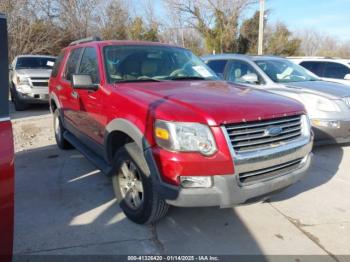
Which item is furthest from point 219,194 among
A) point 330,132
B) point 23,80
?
point 23,80

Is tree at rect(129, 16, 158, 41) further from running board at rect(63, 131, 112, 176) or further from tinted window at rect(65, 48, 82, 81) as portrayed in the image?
running board at rect(63, 131, 112, 176)

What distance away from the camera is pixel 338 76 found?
31.2 ft

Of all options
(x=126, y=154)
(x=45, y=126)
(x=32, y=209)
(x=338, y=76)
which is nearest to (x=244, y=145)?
(x=126, y=154)

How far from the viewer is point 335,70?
31.4ft

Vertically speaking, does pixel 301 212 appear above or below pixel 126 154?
below

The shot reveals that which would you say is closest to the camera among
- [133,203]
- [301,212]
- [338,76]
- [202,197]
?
[202,197]

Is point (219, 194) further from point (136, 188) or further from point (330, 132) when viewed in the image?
point (330, 132)

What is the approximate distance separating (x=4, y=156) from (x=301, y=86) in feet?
18.5

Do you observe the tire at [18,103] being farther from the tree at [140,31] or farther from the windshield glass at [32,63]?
the tree at [140,31]

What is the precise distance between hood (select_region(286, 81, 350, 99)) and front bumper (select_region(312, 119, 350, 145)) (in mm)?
515

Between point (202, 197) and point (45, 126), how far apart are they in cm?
708

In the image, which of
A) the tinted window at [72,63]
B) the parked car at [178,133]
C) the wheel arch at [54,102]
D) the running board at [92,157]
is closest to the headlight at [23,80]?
the wheel arch at [54,102]

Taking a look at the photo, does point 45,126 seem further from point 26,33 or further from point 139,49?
point 26,33

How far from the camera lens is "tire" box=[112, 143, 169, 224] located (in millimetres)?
3184
